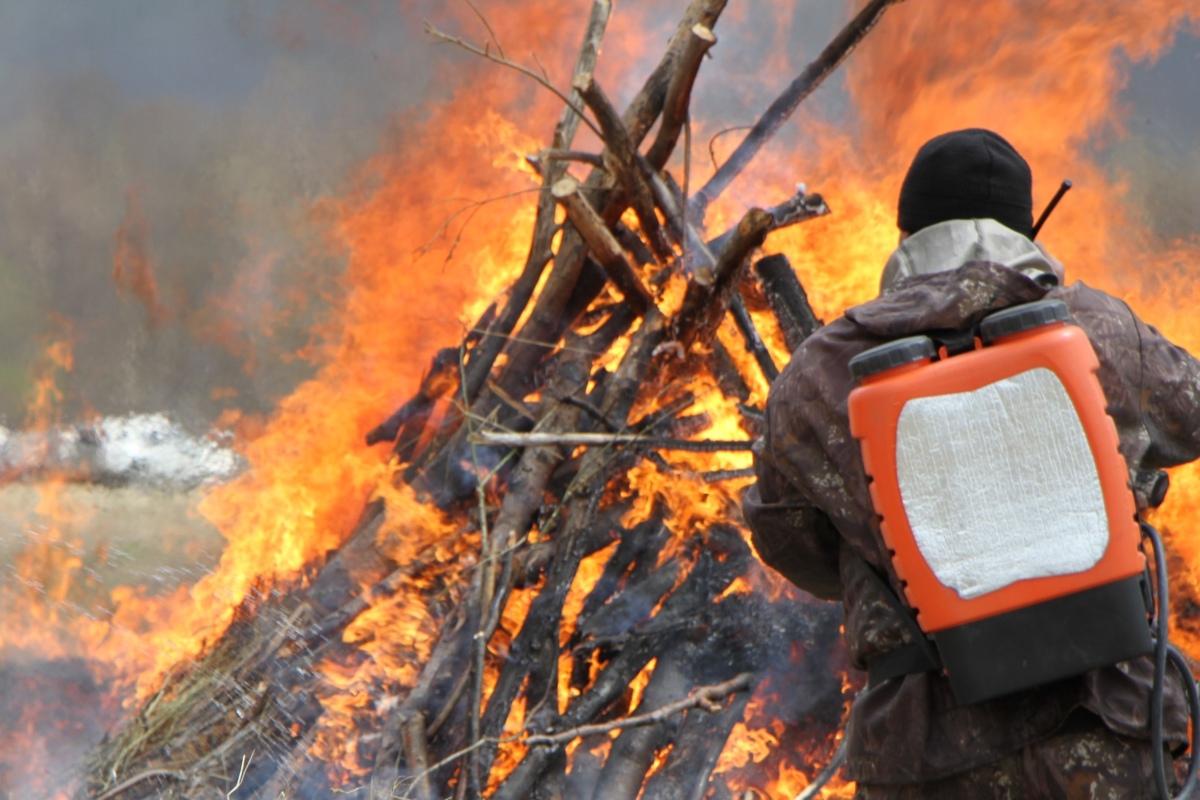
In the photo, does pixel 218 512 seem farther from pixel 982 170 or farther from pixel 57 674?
pixel 982 170

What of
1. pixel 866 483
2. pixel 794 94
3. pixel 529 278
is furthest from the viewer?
pixel 529 278

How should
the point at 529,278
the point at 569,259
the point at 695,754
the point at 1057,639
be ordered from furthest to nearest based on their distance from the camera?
the point at 529,278, the point at 569,259, the point at 695,754, the point at 1057,639

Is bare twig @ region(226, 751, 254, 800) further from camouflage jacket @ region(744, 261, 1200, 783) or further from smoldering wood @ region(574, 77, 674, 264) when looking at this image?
smoldering wood @ region(574, 77, 674, 264)

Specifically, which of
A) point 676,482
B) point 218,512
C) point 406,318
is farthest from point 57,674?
point 676,482

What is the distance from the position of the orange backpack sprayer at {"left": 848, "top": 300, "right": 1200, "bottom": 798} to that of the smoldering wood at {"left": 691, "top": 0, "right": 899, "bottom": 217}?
10.7 feet

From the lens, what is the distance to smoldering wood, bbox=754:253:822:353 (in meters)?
4.27

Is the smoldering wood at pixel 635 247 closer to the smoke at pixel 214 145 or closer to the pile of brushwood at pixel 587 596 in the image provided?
the pile of brushwood at pixel 587 596

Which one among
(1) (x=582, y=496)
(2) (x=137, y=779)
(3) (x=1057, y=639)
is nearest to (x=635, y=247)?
(1) (x=582, y=496)

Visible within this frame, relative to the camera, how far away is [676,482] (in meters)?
4.24

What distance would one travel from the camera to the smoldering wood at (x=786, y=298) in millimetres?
4270

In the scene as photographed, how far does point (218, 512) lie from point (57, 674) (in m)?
1.13

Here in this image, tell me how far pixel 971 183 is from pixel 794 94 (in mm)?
2855

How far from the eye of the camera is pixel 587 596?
13.8 feet

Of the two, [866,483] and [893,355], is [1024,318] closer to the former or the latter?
[893,355]
